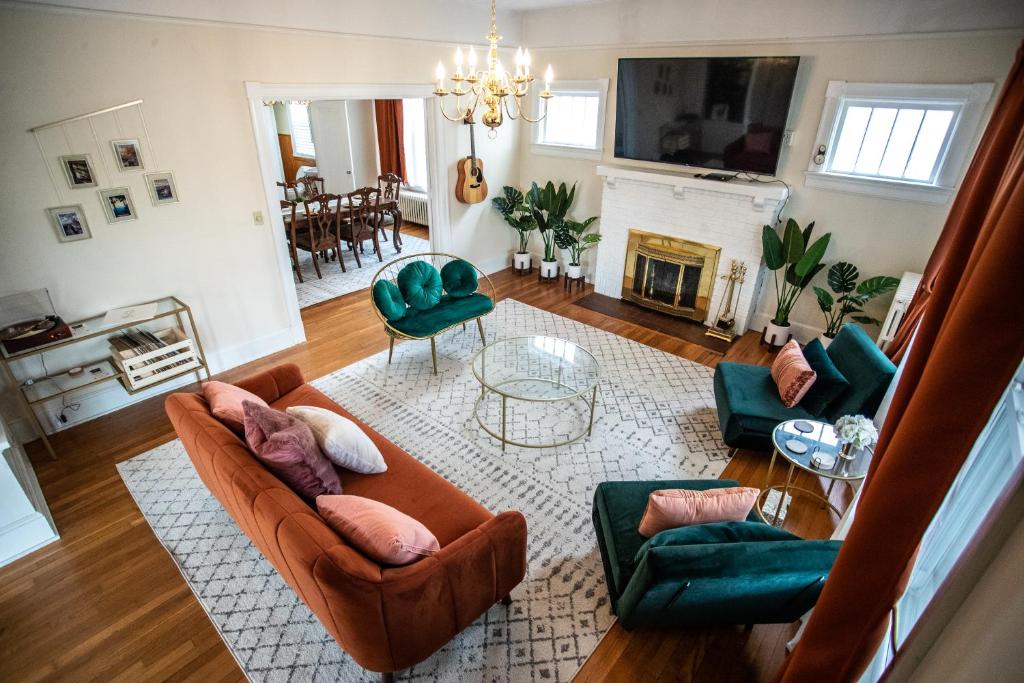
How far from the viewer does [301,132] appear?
8727 millimetres

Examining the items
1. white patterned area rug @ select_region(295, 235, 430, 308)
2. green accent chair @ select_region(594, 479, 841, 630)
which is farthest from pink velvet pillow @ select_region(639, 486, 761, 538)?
white patterned area rug @ select_region(295, 235, 430, 308)

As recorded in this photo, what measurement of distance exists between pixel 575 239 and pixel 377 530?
4553mm

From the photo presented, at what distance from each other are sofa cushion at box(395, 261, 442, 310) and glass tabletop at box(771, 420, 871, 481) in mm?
2876

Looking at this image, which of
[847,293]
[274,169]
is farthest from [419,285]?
[847,293]

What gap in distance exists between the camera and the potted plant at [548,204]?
590 cm

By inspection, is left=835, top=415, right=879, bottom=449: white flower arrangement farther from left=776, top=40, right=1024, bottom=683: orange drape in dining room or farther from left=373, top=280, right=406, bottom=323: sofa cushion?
left=373, top=280, right=406, bottom=323: sofa cushion

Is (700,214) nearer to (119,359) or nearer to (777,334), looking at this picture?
(777,334)

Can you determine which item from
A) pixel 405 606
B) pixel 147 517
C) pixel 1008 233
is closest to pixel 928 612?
pixel 1008 233

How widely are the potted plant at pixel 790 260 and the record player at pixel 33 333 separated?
5393 millimetres

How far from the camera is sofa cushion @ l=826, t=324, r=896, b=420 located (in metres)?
3.01

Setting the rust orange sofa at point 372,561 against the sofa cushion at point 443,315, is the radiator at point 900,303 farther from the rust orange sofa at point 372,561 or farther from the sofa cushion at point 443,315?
the rust orange sofa at point 372,561

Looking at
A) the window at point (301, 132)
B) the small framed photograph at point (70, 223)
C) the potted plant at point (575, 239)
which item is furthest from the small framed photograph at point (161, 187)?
the window at point (301, 132)

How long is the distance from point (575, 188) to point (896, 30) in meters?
3.14

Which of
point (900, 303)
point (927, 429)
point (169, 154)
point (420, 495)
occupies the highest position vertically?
point (169, 154)
